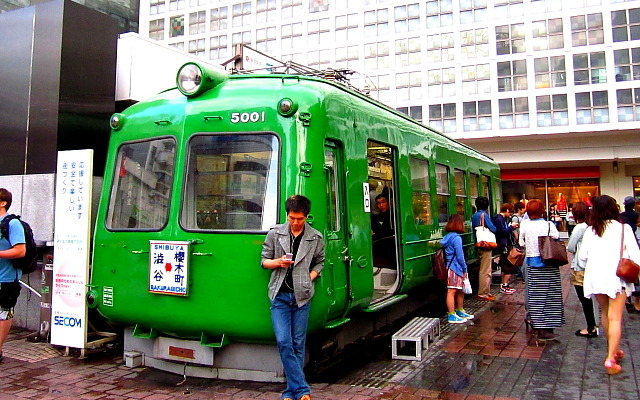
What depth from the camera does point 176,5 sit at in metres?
37.6

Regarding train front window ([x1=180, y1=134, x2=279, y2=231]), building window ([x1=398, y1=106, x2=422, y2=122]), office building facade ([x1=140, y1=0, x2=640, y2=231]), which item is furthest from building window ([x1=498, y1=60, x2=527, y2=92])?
train front window ([x1=180, y1=134, x2=279, y2=231])

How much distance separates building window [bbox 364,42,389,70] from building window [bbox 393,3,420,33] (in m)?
1.20

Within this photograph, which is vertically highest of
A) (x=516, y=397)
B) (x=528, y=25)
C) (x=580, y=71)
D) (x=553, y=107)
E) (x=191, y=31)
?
(x=191, y=31)

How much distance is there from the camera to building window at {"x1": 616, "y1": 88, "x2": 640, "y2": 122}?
2494 cm

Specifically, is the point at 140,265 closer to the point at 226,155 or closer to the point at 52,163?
the point at 226,155

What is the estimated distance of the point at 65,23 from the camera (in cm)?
718

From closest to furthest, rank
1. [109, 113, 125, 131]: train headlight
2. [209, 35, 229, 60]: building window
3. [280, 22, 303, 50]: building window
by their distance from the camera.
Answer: [109, 113, 125, 131]: train headlight → [280, 22, 303, 50]: building window → [209, 35, 229, 60]: building window

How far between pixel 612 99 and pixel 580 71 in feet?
6.82

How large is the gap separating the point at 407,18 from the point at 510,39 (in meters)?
5.61

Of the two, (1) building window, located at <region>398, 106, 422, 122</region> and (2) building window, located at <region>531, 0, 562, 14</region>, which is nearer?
(2) building window, located at <region>531, 0, 562, 14</region>

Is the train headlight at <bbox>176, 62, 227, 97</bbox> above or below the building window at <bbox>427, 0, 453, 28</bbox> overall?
below

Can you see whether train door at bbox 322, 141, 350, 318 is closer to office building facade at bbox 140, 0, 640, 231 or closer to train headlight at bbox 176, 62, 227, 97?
train headlight at bbox 176, 62, 227, 97

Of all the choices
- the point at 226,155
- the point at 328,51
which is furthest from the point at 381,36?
the point at 226,155

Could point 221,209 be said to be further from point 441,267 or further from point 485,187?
point 485,187
